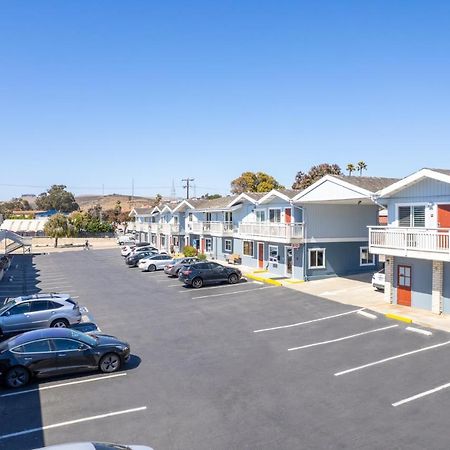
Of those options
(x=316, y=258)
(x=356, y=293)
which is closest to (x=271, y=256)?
(x=316, y=258)

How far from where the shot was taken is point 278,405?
10945 mm

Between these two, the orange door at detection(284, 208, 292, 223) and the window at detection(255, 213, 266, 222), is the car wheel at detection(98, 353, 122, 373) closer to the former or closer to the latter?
the orange door at detection(284, 208, 292, 223)

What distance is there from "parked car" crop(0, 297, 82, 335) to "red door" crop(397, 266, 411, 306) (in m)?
15.4

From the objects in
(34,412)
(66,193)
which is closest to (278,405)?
(34,412)

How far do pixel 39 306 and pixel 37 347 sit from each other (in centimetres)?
626

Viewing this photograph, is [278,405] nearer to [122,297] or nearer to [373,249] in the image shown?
[373,249]

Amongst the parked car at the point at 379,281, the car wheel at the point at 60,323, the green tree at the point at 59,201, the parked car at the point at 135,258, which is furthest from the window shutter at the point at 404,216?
the green tree at the point at 59,201

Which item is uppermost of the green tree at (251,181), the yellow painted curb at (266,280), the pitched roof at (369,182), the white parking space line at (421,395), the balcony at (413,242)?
the green tree at (251,181)

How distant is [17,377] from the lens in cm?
1245

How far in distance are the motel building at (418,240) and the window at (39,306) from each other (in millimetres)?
15639

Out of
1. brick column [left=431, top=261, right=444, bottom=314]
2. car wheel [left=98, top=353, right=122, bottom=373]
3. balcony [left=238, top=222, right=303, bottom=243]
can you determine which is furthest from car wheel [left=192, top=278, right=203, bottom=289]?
car wheel [left=98, top=353, right=122, bottom=373]

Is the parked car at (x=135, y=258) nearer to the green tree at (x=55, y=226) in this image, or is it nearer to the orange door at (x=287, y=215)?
the orange door at (x=287, y=215)

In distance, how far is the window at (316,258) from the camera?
31058 millimetres

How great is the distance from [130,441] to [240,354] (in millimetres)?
A: 6519
